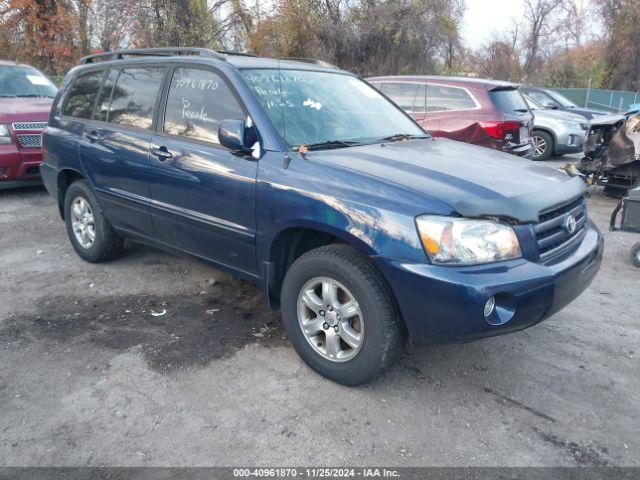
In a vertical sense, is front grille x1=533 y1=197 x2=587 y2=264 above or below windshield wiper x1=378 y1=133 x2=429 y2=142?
below

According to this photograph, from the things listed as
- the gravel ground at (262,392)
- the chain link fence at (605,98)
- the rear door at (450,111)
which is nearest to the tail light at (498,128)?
the rear door at (450,111)

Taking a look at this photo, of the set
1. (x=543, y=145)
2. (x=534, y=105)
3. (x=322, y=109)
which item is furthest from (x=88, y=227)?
(x=534, y=105)

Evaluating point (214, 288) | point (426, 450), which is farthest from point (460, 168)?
point (214, 288)

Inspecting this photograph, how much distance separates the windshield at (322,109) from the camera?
3.53 metres

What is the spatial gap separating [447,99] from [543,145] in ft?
15.9

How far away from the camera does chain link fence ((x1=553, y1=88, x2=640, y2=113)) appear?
25766 millimetres

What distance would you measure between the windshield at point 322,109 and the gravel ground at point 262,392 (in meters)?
1.43

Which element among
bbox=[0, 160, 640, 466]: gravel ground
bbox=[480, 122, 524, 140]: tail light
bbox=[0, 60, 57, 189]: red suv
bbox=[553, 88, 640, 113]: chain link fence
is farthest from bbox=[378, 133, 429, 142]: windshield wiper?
bbox=[553, 88, 640, 113]: chain link fence

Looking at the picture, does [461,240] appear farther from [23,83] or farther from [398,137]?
[23,83]

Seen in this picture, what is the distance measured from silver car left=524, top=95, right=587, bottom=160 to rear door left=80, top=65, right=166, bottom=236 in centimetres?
977

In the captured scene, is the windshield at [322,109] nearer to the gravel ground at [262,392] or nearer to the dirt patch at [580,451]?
the gravel ground at [262,392]

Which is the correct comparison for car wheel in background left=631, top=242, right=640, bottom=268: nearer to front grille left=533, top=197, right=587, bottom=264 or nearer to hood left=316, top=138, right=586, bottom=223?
hood left=316, top=138, right=586, bottom=223

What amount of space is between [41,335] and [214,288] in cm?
137

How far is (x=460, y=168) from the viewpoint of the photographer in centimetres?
323
